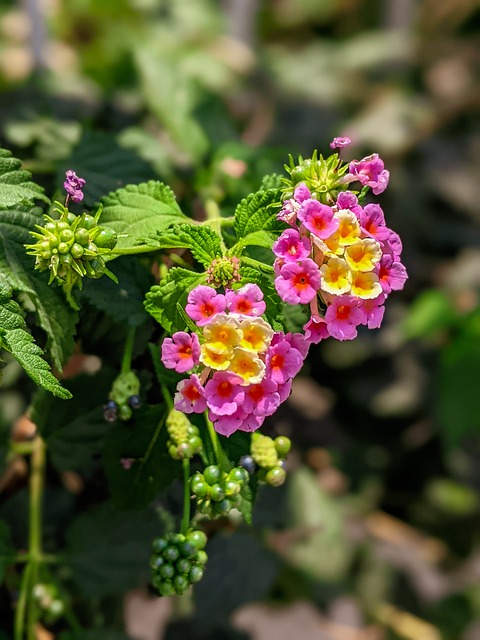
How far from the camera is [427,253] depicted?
1.65 meters

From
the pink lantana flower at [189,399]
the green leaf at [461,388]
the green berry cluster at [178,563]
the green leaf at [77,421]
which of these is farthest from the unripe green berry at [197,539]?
the green leaf at [461,388]

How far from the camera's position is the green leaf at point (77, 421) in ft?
2.48

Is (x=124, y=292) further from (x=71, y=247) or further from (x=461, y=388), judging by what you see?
(x=461, y=388)

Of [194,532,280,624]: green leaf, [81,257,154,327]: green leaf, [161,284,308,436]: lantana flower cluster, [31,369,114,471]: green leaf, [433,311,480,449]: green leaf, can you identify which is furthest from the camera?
[433,311,480,449]: green leaf

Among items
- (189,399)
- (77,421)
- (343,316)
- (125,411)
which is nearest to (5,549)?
(77,421)

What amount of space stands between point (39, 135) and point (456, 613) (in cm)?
108

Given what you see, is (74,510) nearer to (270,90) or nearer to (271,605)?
(271,605)

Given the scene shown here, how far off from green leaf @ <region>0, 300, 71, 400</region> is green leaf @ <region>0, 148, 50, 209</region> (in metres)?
0.09

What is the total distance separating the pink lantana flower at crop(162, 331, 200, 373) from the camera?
0.54 meters

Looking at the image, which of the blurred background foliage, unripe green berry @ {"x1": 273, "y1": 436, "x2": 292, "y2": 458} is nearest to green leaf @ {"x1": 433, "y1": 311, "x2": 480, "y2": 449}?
the blurred background foliage

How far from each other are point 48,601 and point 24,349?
384 mm

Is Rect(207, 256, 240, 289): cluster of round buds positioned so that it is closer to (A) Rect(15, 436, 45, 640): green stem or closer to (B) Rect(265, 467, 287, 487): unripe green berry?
(B) Rect(265, 467, 287, 487): unripe green berry

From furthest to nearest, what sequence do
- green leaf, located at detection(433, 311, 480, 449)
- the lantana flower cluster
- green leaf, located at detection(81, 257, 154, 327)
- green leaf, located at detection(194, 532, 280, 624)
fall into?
green leaf, located at detection(433, 311, 480, 449), green leaf, located at detection(194, 532, 280, 624), green leaf, located at detection(81, 257, 154, 327), the lantana flower cluster

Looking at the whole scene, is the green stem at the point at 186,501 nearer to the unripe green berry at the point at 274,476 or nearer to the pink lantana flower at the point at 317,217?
the unripe green berry at the point at 274,476
